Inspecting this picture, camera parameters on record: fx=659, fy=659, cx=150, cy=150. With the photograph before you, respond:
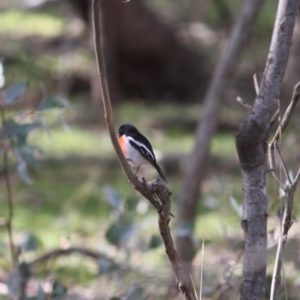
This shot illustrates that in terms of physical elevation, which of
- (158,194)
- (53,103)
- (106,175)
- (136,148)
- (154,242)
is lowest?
(154,242)

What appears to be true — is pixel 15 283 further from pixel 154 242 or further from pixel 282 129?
pixel 282 129

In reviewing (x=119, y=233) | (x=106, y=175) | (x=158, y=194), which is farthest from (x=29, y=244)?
(x=106, y=175)

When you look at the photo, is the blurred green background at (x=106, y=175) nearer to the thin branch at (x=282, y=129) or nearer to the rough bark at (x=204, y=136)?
the rough bark at (x=204, y=136)

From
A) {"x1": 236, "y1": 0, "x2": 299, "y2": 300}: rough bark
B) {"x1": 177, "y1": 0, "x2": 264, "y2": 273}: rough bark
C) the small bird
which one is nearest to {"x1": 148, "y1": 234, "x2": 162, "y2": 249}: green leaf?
the small bird

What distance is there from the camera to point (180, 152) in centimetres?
716

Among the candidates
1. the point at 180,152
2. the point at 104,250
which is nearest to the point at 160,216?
the point at 104,250

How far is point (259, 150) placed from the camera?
1860 millimetres

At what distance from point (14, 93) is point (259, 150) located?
1353 mm

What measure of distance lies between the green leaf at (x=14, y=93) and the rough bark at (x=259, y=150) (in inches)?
49.9

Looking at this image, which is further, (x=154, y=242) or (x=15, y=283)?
(x=154, y=242)

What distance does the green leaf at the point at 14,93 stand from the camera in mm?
2826

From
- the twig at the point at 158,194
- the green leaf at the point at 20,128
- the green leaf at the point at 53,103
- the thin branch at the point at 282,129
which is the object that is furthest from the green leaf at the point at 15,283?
the thin branch at the point at 282,129

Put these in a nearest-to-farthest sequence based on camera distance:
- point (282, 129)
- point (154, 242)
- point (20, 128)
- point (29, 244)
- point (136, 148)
Result: point (282, 129) → point (136, 148) → point (20, 128) → point (154, 242) → point (29, 244)

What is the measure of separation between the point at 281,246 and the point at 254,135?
1.05 ft
